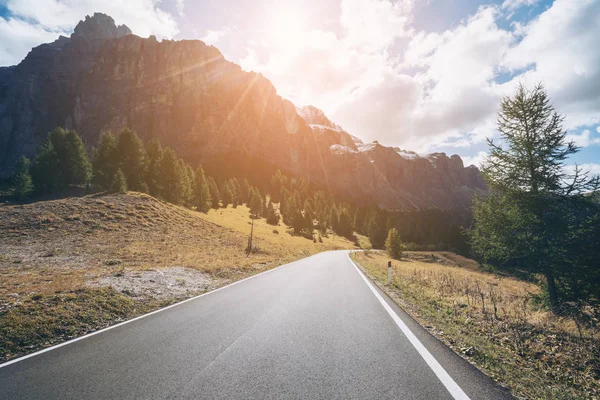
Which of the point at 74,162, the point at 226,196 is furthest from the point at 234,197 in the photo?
the point at 74,162

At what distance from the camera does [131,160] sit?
49.4m

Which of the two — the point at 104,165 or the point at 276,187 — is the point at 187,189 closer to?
the point at 104,165

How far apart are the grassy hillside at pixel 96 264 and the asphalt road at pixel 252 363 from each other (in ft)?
5.76

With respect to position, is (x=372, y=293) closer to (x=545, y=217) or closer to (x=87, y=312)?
(x=545, y=217)

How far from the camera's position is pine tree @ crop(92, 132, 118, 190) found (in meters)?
48.5

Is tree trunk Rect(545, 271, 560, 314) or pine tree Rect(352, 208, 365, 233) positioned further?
pine tree Rect(352, 208, 365, 233)

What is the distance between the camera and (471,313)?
7.92 meters

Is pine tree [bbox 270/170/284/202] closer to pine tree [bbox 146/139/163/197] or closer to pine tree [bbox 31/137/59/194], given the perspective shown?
pine tree [bbox 146/139/163/197]

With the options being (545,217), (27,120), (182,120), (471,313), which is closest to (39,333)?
(471,313)

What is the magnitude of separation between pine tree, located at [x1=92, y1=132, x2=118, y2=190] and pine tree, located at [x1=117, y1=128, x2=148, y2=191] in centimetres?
107

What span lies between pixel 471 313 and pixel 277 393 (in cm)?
731

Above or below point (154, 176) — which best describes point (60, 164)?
above

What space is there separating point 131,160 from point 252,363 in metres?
55.9

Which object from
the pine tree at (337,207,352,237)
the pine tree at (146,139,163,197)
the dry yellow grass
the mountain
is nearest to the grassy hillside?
the dry yellow grass
